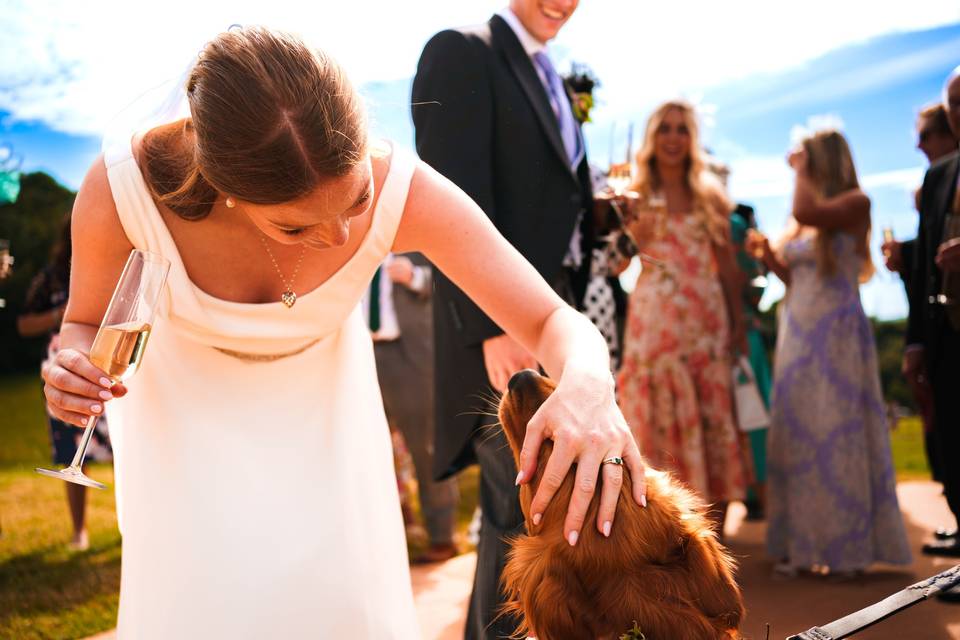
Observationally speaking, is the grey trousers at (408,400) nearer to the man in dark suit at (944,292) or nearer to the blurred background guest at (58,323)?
the blurred background guest at (58,323)

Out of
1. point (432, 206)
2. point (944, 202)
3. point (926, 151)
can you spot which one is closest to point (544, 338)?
point (432, 206)

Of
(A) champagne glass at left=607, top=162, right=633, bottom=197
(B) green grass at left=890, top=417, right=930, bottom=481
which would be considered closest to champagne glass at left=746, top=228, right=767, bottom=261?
(A) champagne glass at left=607, top=162, right=633, bottom=197

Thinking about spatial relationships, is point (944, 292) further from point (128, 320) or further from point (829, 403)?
point (128, 320)

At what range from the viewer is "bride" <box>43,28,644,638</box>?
1878 millimetres

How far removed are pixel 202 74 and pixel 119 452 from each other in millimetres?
1008

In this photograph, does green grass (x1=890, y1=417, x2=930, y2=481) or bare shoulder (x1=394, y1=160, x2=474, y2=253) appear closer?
bare shoulder (x1=394, y1=160, x2=474, y2=253)

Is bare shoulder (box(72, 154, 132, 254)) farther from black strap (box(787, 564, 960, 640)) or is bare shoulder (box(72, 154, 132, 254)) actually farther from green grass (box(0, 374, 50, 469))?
green grass (box(0, 374, 50, 469))

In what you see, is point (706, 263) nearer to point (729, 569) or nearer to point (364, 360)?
point (364, 360)

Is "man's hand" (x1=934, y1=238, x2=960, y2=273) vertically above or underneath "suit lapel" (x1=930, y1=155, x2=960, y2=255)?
underneath

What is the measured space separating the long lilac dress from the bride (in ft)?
12.0

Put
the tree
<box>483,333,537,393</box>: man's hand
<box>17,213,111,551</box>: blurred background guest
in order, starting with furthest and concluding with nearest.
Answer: the tree → <box>17,213,111,551</box>: blurred background guest → <box>483,333,537,393</box>: man's hand

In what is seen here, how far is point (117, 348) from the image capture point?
1963 mm

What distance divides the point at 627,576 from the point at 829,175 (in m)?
4.50

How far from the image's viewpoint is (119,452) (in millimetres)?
2326
